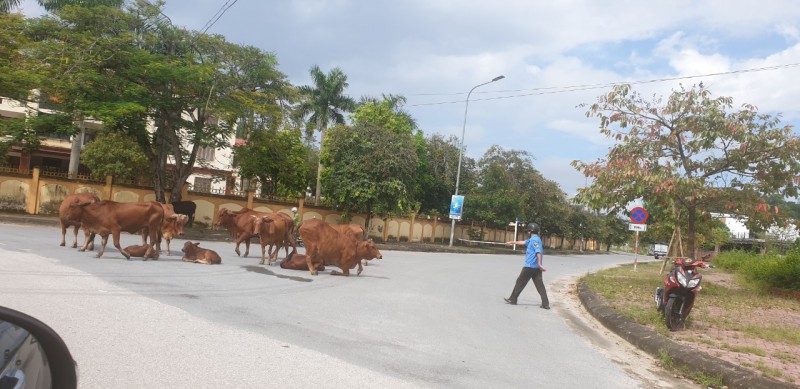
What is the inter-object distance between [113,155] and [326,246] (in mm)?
25201

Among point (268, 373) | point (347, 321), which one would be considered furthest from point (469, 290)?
point (268, 373)

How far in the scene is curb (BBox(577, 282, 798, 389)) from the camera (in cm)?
615

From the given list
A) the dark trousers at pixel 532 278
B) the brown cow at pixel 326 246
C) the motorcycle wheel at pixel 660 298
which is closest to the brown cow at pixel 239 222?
the brown cow at pixel 326 246

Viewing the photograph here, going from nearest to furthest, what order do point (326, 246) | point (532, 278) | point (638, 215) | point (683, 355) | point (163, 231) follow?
1. point (683, 355)
2. point (532, 278)
3. point (326, 246)
4. point (163, 231)
5. point (638, 215)

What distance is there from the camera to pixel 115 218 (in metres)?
12.5

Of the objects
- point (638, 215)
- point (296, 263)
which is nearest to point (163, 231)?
point (296, 263)

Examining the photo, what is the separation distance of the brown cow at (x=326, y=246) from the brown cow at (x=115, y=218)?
329 centimetres

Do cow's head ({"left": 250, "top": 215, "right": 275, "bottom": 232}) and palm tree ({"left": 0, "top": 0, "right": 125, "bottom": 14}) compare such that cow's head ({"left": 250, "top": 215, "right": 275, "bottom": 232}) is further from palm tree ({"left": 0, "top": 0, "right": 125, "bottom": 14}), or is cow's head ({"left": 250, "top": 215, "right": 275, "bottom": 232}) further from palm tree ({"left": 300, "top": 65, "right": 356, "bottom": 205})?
palm tree ({"left": 300, "top": 65, "right": 356, "bottom": 205})

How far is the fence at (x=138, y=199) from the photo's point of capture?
2408 cm

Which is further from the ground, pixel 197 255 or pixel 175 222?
pixel 175 222

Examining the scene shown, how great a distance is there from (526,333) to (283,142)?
22.9 meters

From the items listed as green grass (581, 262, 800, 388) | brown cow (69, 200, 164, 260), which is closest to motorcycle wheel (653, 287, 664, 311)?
green grass (581, 262, 800, 388)

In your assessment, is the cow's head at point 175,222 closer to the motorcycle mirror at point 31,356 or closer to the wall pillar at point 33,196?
the motorcycle mirror at point 31,356

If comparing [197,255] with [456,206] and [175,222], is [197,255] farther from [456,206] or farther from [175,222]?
[456,206]
